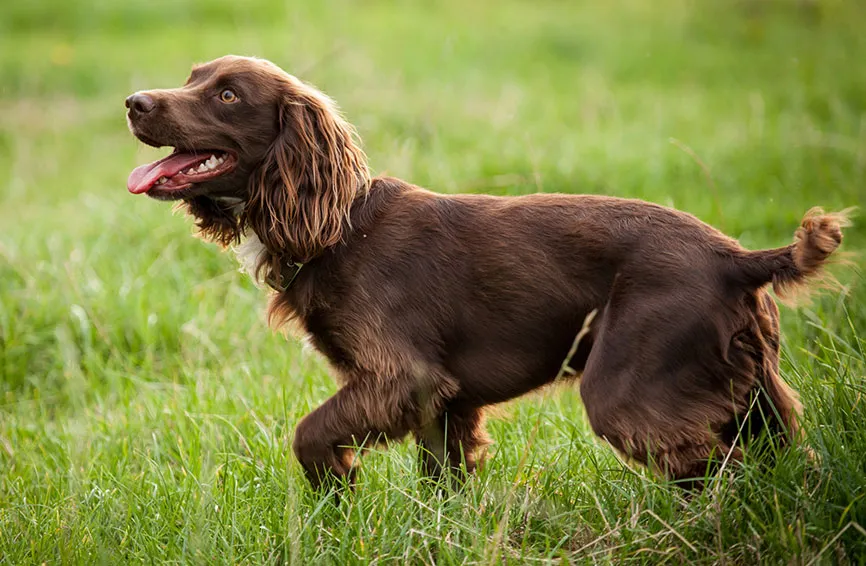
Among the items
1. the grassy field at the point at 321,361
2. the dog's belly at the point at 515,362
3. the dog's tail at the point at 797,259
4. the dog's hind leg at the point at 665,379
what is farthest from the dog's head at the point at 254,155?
the dog's tail at the point at 797,259

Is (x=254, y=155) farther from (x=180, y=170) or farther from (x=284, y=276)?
(x=284, y=276)

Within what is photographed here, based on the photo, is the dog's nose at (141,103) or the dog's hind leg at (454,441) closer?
the dog's nose at (141,103)

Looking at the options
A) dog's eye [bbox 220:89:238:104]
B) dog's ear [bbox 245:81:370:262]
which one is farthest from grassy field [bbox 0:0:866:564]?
dog's eye [bbox 220:89:238:104]

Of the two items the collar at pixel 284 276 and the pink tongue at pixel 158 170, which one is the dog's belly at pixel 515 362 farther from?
the pink tongue at pixel 158 170

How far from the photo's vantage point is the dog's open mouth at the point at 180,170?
3.09 metres

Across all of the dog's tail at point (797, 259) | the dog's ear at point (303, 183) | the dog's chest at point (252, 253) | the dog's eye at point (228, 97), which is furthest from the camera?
the dog's chest at point (252, 253)

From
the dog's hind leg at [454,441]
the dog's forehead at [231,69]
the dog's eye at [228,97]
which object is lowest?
the dog's hind leg at [454,441]

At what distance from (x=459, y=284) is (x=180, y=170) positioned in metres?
1.02

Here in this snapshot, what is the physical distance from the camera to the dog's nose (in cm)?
307

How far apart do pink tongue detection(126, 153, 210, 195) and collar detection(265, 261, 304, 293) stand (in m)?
0.46

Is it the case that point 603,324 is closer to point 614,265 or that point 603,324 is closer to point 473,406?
point 614,265

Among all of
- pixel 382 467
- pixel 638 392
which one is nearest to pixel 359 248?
pixel 382 467

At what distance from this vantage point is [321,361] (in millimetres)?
3408

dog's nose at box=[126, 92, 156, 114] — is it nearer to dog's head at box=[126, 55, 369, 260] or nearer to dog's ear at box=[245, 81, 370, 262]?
dog's head at box=[126, 55, 369, 260]
